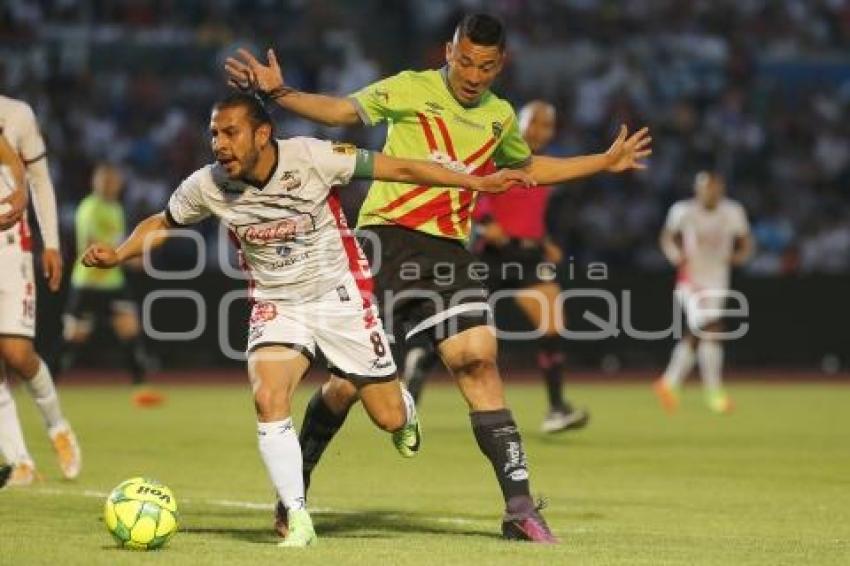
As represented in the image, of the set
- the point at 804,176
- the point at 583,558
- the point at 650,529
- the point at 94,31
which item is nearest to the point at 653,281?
the point at 804,176

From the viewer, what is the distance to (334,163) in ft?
29.6

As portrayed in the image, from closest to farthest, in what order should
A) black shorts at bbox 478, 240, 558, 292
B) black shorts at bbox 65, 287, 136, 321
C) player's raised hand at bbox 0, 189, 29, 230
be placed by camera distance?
player's raised hand at bbox 0, 189, 29, 230, black shorts at bbox 478, 240, 558, 292, black shorts at bbox 65, 287, 136, 321

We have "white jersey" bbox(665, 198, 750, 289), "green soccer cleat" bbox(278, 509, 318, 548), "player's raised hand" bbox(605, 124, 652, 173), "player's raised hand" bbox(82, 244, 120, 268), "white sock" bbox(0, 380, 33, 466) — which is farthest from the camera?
"white jersey" bbox(665, 198, 750, 289)

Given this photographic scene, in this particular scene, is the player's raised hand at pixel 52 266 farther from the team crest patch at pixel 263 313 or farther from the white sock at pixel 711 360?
the white sock at pixel 711 360

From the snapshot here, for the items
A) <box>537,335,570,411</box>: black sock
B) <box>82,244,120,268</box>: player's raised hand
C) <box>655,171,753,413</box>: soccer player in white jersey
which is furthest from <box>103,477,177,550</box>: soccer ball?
<box>655,171,753,413</box>: soccer player in white jersey

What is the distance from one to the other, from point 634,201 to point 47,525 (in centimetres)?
1872

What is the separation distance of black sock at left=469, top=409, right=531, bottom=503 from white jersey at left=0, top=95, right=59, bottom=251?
10.6 ft

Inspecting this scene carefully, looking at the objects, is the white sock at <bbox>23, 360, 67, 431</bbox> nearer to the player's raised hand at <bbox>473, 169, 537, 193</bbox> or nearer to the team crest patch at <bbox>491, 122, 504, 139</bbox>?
the team crest patch at <bbox>491, 122, 504, 139</bbox>

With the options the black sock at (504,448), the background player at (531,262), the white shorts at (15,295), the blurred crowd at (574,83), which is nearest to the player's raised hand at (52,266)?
the white shorts at (15,295)

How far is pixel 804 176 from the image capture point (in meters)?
28.4

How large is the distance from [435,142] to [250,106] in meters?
1.25

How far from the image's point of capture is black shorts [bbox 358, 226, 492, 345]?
9.53 m

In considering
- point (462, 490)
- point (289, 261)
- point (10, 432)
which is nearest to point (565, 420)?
point (462, 490)

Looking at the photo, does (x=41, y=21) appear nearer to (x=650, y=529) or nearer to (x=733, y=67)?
(x=733, y=67)
